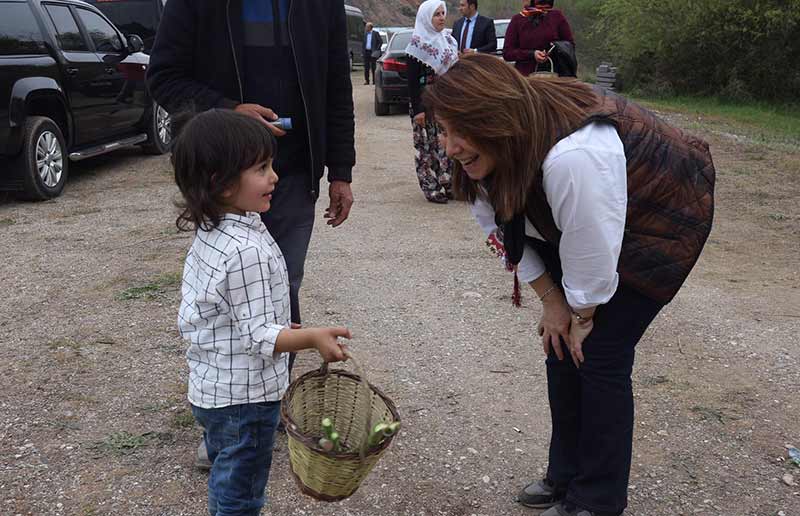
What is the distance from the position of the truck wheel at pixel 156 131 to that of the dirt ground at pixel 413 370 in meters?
3.07

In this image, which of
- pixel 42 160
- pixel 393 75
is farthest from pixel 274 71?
pixel 393 75

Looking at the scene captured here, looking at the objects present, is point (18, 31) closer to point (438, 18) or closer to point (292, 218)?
point (438, 18)

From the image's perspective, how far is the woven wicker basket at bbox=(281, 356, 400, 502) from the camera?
213 centimetres

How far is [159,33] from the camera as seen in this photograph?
2.87m

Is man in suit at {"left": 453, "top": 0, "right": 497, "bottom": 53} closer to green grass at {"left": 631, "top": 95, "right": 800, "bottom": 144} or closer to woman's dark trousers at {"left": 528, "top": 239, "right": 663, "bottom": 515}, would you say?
green grass at {"left": 631, "top": 95, "right": 800, "bottom": 144}

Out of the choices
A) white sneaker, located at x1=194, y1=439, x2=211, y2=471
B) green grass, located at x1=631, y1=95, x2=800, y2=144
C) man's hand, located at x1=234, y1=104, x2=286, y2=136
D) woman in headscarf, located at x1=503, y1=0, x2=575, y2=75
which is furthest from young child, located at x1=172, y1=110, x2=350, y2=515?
green grass, located at x1=631, y1=95, x2=800, y2=144

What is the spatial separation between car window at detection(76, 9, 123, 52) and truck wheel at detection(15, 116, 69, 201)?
148 centimetres

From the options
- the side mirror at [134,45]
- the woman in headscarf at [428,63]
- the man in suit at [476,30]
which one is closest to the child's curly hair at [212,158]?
the woman in headscarf at [428,63]

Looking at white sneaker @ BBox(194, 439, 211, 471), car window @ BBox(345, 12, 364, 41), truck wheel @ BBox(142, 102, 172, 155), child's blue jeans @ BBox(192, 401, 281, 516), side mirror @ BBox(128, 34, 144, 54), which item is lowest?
car window @ BBox(345, 12, 364, 41)

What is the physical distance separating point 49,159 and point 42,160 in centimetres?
10

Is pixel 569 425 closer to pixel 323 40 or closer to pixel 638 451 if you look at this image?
pixel 638 451

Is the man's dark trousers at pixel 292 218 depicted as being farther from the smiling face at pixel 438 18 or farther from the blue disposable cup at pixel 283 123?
the smiling face at pixel 438 18

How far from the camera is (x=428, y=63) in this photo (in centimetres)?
699

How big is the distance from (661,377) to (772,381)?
52 cm
